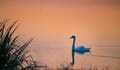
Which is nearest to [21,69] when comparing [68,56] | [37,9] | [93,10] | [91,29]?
[68,56]

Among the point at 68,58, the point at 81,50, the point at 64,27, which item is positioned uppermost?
the point at 64,27

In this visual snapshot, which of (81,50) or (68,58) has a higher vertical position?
(81,50)

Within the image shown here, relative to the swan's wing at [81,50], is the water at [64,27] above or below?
above

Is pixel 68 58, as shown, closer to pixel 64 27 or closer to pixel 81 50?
pixel 81 50

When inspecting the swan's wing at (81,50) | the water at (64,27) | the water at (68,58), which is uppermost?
the water at (64,27)

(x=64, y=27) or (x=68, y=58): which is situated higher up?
(x=64, y=27)

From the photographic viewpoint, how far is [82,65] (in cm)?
274

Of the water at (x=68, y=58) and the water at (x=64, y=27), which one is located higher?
the water at (x=64, y=27)

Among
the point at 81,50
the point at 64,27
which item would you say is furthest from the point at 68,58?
the point at 64,27

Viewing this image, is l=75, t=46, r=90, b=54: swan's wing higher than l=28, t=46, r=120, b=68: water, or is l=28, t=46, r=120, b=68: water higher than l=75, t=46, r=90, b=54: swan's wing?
l=75, t=46, r=90, b=54: swan's wing

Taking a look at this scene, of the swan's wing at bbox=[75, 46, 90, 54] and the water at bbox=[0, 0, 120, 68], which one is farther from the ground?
the water at bbox=[0, 0, 120, 68]

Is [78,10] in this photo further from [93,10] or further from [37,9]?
[37,9]

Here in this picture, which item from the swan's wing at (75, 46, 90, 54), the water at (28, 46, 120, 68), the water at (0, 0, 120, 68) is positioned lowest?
the water at (28, 46, 120, 68)

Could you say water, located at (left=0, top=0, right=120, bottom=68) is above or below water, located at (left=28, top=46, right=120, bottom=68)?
above
